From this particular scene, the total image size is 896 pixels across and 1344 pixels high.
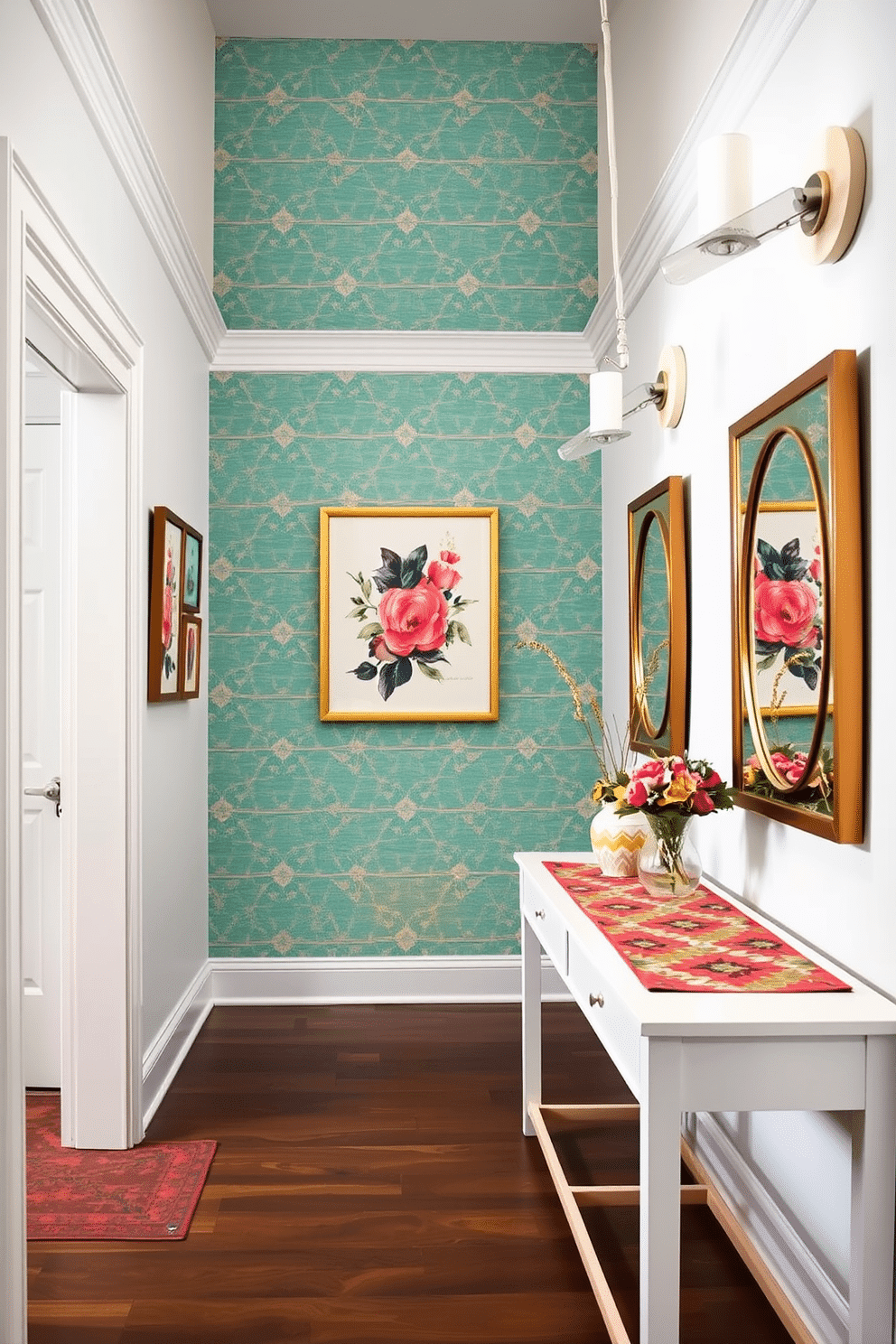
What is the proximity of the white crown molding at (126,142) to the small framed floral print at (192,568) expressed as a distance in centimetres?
79

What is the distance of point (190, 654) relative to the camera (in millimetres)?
3742

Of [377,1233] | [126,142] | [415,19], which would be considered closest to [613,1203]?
[377,1233]

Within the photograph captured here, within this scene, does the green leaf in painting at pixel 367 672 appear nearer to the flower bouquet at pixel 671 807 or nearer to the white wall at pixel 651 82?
the white wall at pixel 651 82

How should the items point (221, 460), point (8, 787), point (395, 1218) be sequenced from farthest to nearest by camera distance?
point (221, 460) < point (395, 1218) < point (8, 787)

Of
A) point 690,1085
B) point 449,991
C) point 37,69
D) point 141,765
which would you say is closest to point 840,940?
point 690,1085

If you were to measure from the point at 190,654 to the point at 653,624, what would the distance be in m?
1.61

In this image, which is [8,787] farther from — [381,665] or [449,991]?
[449,991]

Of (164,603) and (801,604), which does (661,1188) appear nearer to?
(801,604)

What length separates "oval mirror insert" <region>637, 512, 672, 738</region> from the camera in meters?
3.17

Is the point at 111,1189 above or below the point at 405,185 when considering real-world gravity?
below

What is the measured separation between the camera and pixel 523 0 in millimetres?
4113

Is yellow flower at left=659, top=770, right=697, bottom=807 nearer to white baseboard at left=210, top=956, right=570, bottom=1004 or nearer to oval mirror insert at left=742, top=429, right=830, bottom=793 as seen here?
oval mirror insert at left=742, top=429, right=830, bottom=793

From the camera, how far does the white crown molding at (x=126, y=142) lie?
2.20 m

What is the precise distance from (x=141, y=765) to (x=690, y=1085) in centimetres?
188
